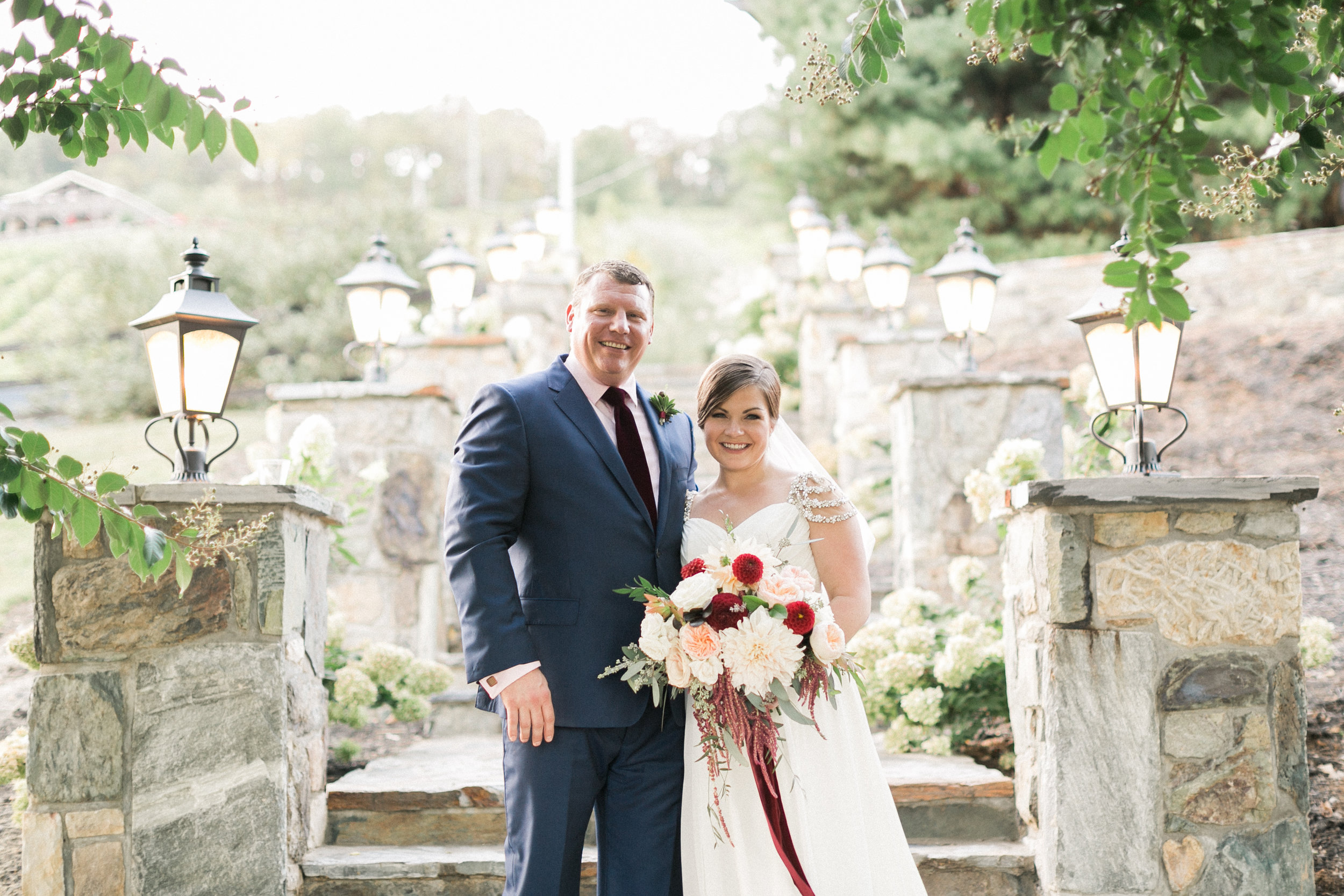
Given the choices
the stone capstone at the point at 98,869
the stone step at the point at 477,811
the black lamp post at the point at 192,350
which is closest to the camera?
the stone capstone at the point at 98,869

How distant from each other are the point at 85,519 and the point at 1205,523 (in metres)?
2.74

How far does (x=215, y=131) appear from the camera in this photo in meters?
1.84

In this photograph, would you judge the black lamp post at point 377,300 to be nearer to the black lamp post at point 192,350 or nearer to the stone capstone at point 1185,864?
the black lamp post at point 192,350

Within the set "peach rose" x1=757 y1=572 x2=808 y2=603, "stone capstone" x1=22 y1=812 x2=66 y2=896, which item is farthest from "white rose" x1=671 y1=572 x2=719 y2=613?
"stone capstone" x1=22 y1=812 x2=66 y2=896

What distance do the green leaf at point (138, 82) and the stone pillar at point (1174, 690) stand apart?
2.27 meters

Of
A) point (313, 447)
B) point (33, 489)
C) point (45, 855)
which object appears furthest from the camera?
point (313, 447)

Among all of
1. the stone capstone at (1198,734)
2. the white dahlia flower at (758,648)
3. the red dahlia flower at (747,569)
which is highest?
the red dahlia flower at (747,569)

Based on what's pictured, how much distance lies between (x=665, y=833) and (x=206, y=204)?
789 inches

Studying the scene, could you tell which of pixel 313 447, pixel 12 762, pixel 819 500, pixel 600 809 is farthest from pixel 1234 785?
pixel 12 762

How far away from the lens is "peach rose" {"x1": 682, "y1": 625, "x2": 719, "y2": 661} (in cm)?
211

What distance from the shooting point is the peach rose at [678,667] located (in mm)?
2137

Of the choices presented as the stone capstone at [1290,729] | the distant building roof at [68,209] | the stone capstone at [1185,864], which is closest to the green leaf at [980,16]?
the stone capstone at [1290,729]

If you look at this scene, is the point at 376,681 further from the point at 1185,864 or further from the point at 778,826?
the point at 1185,864

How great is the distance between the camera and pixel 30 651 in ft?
9.64
